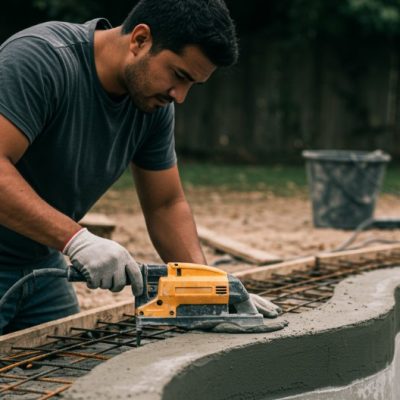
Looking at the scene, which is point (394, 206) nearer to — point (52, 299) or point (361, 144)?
point (361, 144)

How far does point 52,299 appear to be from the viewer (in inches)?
149

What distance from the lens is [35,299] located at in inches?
146

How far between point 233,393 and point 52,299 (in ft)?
3.56

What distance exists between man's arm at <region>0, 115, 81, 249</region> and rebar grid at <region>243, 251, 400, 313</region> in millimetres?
1273

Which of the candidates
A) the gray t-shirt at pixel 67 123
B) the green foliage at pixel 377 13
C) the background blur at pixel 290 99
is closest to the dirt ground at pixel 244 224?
the gray t-shirt at pixel 67 123

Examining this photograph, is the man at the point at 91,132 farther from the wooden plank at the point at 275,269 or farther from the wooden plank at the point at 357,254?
the wooden plank at the point at 357,254

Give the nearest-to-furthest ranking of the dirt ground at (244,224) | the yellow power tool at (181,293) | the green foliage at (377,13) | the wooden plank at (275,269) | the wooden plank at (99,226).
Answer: the yellow power tool at (181,293) < the wooden plank at (275,269) < the wooden plank at (99,226) < the dirt ground at (244,224) < the green foliage at (377,13)

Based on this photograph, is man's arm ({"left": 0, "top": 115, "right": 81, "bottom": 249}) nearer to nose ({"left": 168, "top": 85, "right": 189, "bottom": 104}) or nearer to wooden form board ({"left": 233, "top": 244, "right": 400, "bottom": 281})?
nose ({"left": 168, "top": 85, "right": 189, "bottom": 104})

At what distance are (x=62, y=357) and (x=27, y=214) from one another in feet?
2.38

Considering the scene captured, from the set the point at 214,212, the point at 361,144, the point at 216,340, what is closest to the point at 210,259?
the point at 214,212

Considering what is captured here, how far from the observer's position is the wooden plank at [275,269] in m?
4.88

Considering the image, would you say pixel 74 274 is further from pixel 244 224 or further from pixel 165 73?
pixel 244 224

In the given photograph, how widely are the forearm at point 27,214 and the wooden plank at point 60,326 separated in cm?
60

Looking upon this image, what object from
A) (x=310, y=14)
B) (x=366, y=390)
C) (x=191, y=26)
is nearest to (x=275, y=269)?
(x=366, y=390)
